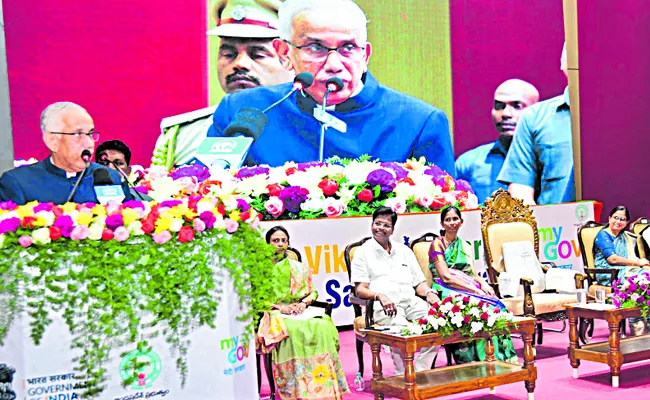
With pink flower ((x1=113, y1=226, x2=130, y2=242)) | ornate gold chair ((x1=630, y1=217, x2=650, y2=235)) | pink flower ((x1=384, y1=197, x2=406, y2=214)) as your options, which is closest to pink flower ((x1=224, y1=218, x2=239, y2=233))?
pink flower ((x1=113, y1=226, x2=130, y2=242))

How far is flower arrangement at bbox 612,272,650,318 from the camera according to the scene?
5125 millimetres

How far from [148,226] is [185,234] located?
17 centimetres

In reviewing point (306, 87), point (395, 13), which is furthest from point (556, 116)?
point (306, 87)

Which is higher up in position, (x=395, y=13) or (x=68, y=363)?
(x=395, y=13)

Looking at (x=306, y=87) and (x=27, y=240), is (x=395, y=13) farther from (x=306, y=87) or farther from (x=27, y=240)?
(x=27, y=240)

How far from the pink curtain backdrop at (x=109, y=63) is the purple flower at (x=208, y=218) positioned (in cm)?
477

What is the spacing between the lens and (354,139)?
888 centimetres

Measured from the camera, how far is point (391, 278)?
4891 mm

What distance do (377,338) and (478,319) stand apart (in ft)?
1.94

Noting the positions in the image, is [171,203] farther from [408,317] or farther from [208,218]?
[408,317]

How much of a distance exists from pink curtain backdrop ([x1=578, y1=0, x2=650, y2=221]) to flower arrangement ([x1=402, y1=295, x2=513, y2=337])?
601 centimetres

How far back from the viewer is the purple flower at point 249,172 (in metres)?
7.59

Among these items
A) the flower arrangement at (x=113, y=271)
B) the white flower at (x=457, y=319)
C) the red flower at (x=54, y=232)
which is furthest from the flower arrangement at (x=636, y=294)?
the red flower at (x=54, y=232)

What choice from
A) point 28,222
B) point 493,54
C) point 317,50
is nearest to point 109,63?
point 317,50
